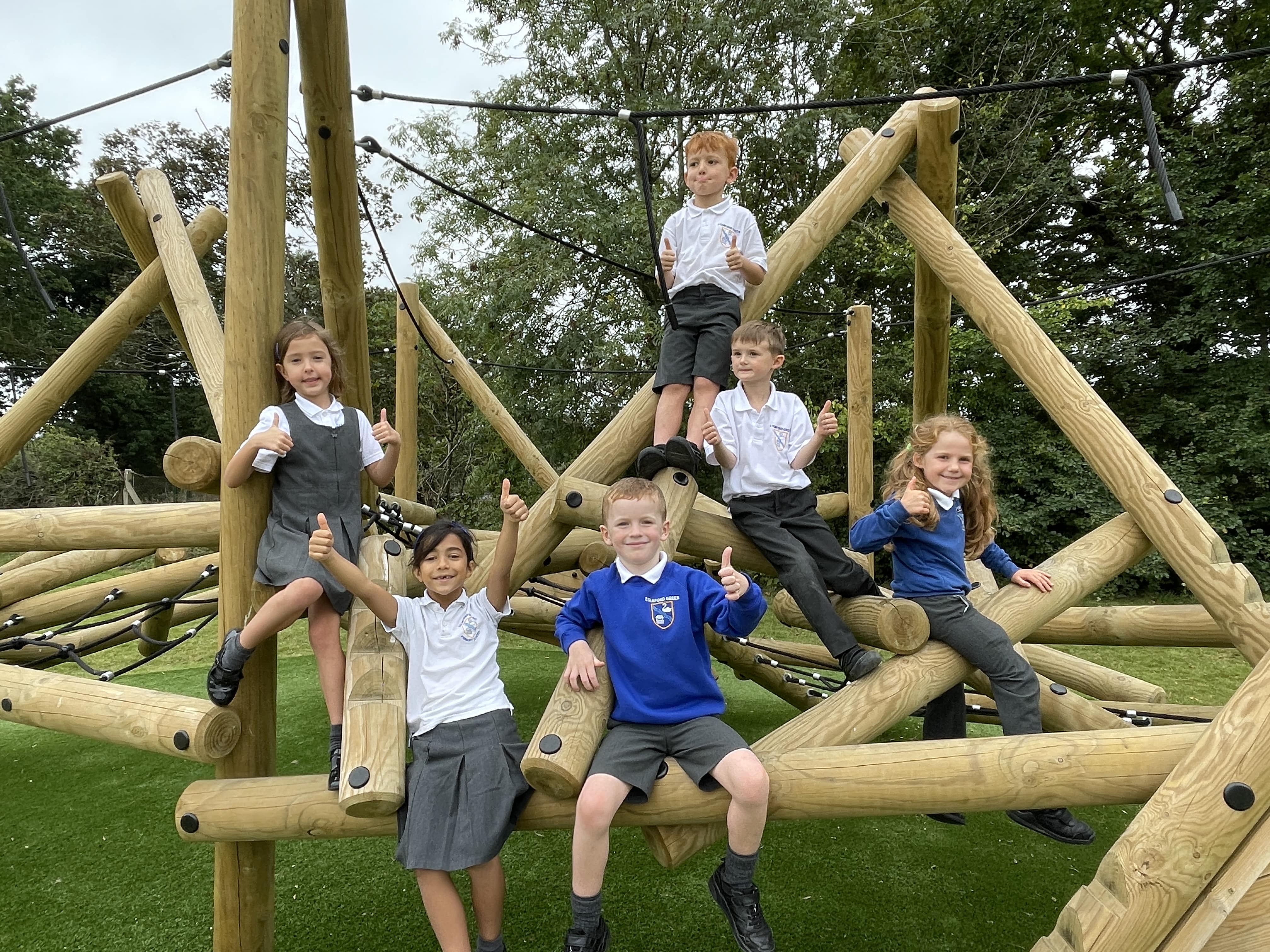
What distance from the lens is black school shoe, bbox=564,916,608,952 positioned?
6.15 ft

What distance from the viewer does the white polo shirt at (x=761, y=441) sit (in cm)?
270

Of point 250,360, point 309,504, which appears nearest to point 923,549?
point 309,504

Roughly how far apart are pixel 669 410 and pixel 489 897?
174 cm

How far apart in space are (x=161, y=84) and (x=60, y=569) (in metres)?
2.52

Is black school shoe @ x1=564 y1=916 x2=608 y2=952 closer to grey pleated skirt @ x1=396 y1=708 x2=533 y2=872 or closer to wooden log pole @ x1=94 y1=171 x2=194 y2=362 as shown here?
grey pleated skirt @ x1=396 y1=708 x2=533 y2=872

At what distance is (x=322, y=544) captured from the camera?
2.01m

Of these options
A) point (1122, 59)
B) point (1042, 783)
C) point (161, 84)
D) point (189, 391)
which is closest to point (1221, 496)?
point (1122, 59)

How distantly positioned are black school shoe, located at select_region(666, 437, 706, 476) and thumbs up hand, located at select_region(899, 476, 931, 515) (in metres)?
0.69

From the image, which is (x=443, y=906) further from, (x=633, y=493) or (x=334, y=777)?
(x=633, y=493)

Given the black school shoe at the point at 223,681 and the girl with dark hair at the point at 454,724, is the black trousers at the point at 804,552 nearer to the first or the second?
the girl with dark hair at the point at 454,724

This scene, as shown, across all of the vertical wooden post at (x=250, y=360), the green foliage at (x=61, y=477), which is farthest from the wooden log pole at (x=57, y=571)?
the green foliage at (x=61, y=477)

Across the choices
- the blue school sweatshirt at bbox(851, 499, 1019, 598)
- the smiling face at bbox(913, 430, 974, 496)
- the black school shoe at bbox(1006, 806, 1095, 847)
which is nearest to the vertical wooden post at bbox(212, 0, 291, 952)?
the blue school sweatshirt at bbox(851, 499, 1019, 598)

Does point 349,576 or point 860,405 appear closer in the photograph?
point 349,576

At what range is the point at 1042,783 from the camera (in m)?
1.91
